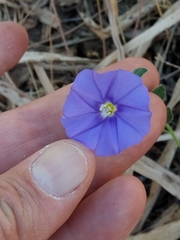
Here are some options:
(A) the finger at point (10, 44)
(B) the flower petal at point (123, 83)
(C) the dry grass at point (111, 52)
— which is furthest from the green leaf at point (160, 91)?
(A) the finger at point (10, 44)

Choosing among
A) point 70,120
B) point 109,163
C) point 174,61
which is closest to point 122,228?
point 109,163

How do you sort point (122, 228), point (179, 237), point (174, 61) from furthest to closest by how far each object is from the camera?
1. point (174, 61)
2. point (179, 237)
3. point (122, 228)

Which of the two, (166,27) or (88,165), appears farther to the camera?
(166,27)

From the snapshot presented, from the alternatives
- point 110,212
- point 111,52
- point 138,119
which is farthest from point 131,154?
point 111,52

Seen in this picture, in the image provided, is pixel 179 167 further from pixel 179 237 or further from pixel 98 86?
pixel 98 86

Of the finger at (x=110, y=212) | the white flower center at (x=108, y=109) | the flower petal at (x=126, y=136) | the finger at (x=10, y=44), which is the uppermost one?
the finger at (x=10, y=44)

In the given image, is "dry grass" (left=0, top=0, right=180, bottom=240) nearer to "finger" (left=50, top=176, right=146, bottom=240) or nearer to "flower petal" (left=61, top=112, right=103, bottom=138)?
"finger" (left=50, top=176, right=146, bottom=240)

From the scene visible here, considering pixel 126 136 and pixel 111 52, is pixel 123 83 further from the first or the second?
pixel 111 52

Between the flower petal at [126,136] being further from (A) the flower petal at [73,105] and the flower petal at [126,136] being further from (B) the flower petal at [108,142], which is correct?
(A) the flower petal at [73,105]

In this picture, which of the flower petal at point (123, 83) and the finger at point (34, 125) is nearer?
the flower petal at point (123, 83)
